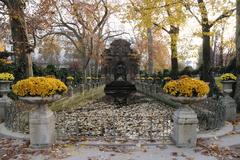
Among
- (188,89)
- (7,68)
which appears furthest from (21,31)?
(188,89)

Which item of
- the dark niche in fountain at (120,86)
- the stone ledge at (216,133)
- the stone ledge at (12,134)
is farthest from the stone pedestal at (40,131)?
the dark niche in fountain at (120,86)

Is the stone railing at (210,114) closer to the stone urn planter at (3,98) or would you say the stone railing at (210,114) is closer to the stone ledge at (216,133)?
the stone ledge at (216,133)

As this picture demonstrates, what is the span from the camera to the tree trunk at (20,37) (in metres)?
17.2

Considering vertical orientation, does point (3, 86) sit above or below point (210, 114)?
above

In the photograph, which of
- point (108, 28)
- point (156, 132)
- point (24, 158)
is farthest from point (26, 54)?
point (108, 28)

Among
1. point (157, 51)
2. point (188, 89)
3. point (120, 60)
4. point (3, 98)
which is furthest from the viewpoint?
point (157, 51)

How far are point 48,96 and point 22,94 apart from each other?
668 millimetres

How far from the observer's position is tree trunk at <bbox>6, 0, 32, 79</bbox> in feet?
56.5

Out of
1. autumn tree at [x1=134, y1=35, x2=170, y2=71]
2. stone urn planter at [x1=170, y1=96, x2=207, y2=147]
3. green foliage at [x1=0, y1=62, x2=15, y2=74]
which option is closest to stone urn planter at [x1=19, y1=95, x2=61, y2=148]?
stone urn planter at [x1=170, y1=96, x2=207, y2=147]

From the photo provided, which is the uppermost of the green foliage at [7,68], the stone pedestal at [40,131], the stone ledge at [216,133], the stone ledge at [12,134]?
the green foliage at [7,68]

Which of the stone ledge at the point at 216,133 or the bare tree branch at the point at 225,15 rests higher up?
the bare tree branch at the point at 225,15

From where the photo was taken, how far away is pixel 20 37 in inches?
740

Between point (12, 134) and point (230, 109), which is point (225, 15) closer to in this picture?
point (230, 109)

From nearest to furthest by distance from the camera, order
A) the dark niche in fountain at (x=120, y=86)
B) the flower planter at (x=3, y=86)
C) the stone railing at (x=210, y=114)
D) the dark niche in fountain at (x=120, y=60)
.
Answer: the stone railing at (x=210, y=114) → the flower planter at (x=3, y=86) → the dark niche in fountain at (x=120, y=86) → the dark niche in fountain at (x=120, y=60)
